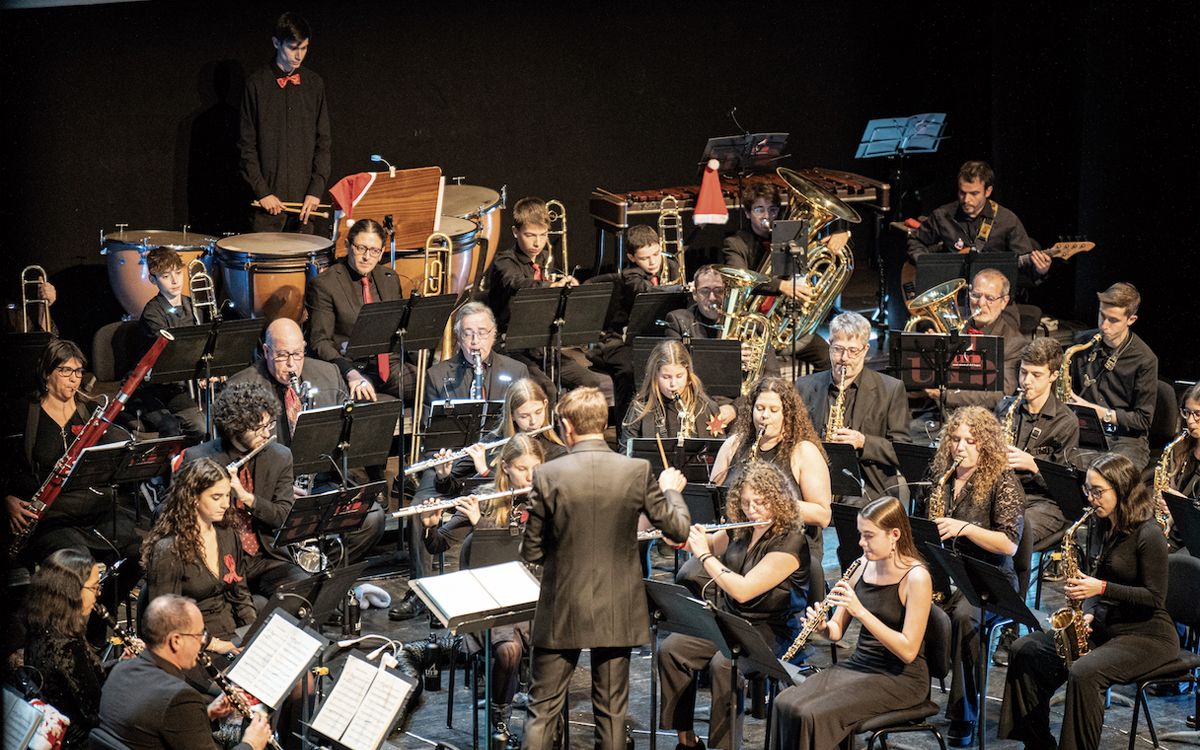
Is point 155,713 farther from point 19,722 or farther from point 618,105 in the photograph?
point 618,105

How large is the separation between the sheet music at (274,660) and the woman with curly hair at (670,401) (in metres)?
2.66

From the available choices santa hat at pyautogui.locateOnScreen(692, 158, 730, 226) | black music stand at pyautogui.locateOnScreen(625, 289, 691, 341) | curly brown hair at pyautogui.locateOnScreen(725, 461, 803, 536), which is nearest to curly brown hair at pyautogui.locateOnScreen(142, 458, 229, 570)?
curly brown hair at pyautogui.locateOnScreen(725, 461, 803, 536)

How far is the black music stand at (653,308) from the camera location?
8.71m

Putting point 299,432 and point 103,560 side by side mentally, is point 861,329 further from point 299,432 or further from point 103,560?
point 103,560

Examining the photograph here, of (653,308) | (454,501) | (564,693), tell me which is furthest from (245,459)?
(653,308)

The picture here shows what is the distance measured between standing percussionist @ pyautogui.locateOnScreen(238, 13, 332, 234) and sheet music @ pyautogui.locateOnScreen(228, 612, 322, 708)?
4.64 meters

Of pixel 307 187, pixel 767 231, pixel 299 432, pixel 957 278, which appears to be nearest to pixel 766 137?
pixel 767 231

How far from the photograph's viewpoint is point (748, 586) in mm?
5703

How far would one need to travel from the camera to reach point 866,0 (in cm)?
1262

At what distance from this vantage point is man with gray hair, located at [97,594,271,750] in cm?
475

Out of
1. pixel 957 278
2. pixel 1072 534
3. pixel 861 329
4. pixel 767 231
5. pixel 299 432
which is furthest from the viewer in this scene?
pixel 767 231

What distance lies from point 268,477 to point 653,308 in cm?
289

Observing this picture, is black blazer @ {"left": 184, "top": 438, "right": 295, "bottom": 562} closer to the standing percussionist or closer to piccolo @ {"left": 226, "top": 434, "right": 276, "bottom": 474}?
piccolo @ {"left": 226, "top": 434, "right": 276, "bottom": 474}

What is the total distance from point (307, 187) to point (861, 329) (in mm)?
3883
